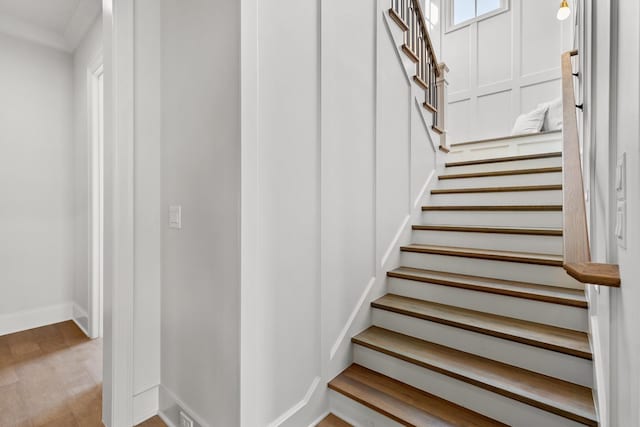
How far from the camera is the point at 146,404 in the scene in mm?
1650

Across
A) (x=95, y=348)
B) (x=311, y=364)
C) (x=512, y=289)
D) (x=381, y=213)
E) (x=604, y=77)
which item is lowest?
(x=95, y=348)

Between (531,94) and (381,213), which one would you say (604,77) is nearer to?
(381,213)

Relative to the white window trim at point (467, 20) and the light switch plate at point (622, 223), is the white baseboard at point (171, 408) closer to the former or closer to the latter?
the light switch plate at point (622, 223)

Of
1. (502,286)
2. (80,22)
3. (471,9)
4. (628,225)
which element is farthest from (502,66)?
(80,22)

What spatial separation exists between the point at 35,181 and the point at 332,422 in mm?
3384

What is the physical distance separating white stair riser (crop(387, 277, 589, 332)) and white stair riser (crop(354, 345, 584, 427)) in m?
0.52

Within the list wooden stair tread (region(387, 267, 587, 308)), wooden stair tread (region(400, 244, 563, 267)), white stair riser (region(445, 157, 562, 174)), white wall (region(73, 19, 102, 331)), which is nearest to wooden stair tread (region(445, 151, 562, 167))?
white stair riser (region(445, 157, 562, 174))

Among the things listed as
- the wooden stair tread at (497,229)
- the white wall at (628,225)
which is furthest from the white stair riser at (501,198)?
the white wall at (628,225)

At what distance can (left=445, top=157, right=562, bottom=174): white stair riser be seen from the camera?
106 inches

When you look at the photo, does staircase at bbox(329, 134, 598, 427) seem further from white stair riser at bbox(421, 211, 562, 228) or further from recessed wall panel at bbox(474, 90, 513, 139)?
recessed wall panel at bbox(474, 90, 513, 139)

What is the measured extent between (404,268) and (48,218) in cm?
341

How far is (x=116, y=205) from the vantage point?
156cm

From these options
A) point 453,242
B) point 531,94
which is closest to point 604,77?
point 453,242

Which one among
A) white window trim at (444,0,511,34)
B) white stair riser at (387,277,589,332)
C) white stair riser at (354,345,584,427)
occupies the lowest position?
white stair riser at (354,345,584,427)
